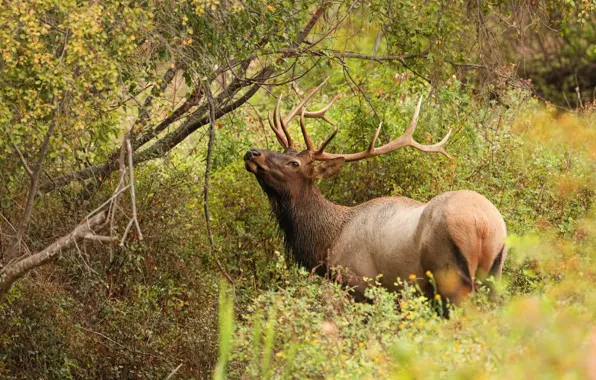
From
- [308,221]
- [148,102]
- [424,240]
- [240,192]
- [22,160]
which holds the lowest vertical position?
[240,192]

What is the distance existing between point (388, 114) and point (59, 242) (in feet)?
17.5

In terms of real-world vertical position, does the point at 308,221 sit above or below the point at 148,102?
below

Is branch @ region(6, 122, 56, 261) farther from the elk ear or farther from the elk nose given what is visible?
the elk ear

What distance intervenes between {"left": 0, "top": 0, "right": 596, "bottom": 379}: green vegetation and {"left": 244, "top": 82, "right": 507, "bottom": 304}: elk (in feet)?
1.11

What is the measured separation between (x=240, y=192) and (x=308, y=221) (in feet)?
5.51

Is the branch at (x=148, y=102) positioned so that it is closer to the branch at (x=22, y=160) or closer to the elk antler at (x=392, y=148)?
the branch at (x=22, y=160)

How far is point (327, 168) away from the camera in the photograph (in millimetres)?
10617

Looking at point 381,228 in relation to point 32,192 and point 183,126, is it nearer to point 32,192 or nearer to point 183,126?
point 183,126

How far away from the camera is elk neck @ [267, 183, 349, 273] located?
10.4 m

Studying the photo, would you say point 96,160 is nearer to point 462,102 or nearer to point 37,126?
point 37,126

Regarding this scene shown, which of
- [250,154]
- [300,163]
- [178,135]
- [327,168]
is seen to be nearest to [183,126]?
[178,135]

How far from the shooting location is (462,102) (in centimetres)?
1168

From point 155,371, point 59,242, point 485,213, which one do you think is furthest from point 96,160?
point 485,213

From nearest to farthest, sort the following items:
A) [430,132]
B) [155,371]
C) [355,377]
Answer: [355,377]
[155,371]
[430,132]
